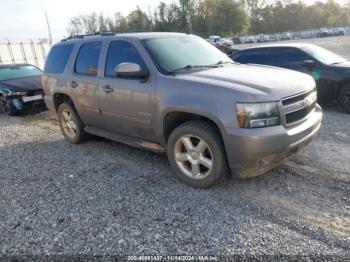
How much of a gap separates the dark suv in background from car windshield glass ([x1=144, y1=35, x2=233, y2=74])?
3.61 m

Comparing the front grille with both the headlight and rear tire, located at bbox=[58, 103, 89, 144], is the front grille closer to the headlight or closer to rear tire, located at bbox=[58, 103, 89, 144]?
the headlight

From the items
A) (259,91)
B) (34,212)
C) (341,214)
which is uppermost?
(259,91)

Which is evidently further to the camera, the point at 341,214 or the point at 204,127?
the point at 204,127

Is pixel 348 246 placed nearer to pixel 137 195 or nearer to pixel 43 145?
pixel 137 195

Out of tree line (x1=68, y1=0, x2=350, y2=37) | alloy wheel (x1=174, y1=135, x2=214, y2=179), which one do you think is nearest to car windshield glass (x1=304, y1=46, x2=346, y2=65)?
alloy wheel (x1=174, y1=135, x2=214, y2=179)

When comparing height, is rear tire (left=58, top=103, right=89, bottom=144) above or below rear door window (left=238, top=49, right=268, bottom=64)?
below

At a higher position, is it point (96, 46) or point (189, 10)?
point (189, 10)

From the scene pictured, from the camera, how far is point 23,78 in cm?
1026

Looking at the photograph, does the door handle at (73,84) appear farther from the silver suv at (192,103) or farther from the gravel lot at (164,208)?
the gravel lot at (164,208)

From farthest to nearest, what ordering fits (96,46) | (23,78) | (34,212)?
(23,78)
(96,46)
(34,212)

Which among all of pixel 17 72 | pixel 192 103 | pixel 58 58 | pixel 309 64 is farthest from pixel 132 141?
pixel 17 72

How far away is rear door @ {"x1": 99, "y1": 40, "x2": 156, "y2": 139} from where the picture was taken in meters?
4.42

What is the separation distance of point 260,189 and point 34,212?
267 cm

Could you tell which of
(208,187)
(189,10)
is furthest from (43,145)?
(189,10)
